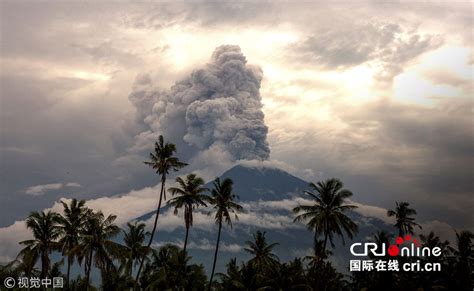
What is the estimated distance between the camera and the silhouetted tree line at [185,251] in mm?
75750

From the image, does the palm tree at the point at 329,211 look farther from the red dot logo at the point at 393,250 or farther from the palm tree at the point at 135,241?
the palm tree at the point at 135,241

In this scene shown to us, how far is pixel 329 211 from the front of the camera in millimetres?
76438

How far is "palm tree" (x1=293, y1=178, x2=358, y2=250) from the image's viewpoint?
75.0m

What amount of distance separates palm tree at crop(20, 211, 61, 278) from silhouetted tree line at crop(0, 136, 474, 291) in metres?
0.03

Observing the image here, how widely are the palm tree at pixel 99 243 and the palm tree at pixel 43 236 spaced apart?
18.5 feet

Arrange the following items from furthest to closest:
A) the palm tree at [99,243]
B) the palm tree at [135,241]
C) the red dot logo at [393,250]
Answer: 1. the palm tree at [135,241]
2. the red dot logo at [393,250]
3. the palm tree at [99,243]

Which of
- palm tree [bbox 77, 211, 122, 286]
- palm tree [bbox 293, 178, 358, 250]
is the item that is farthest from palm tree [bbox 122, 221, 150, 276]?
palm tree [bbox 293, 178, 358, 250]

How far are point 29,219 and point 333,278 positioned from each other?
59392 millimetres

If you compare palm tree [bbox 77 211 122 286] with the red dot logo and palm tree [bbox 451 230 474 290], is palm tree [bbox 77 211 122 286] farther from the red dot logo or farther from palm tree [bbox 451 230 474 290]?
palm tree [bbox 451 230 474 290]

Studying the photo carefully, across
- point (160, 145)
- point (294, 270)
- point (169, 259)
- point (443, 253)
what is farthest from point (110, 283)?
point (443, 253)

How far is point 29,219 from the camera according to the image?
3063 inches

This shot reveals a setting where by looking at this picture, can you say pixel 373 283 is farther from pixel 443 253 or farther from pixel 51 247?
pixel 51 247

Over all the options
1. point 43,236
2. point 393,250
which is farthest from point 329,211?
point 43,236

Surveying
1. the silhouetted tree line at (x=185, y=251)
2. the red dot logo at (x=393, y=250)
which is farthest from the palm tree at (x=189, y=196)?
the red dot logo at (x=393, y=250)
